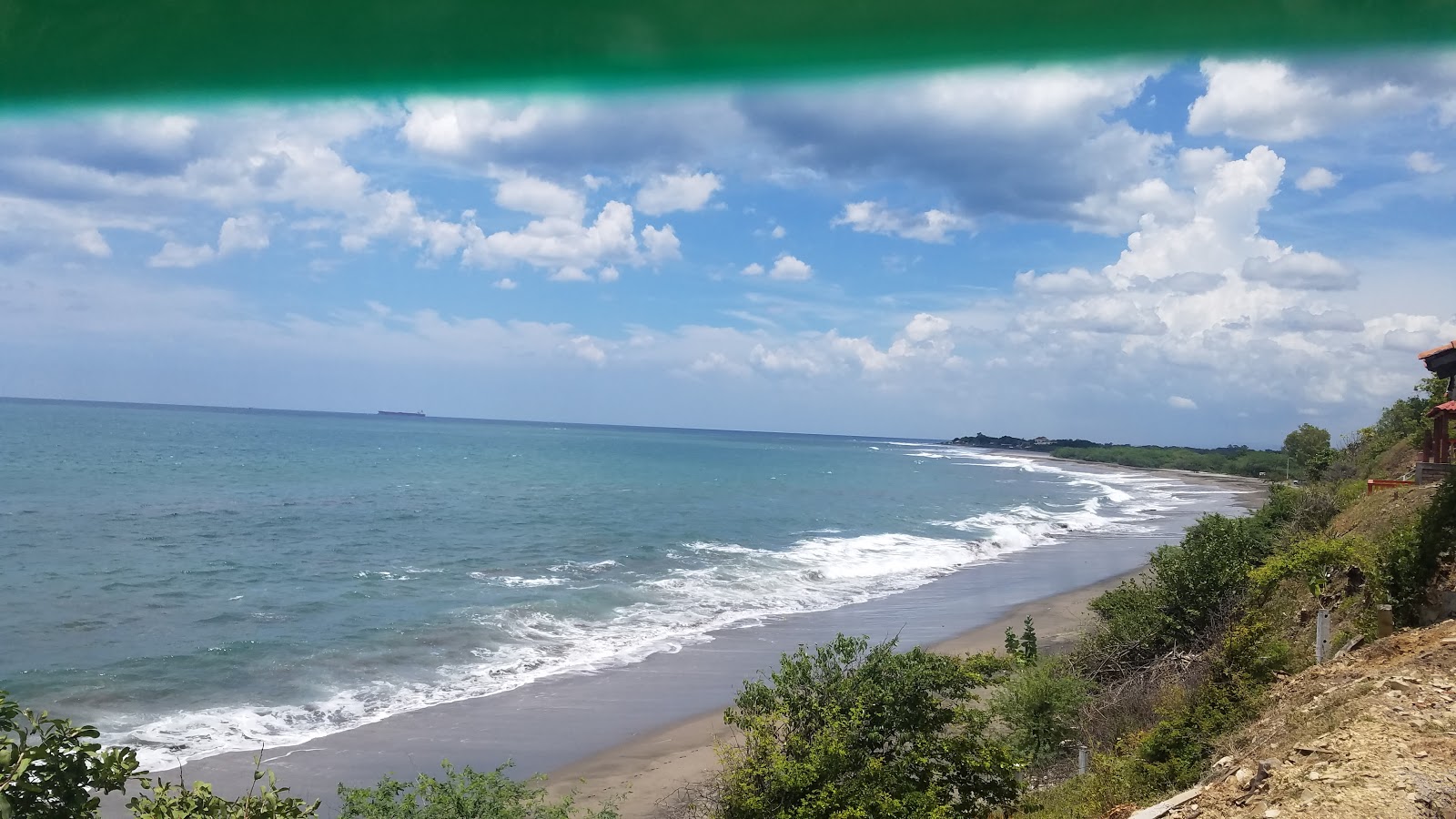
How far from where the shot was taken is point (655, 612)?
2484 cm

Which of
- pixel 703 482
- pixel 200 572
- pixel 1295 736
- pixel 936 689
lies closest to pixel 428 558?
pixel 200 572

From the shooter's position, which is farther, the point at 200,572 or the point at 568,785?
the point at 200,572

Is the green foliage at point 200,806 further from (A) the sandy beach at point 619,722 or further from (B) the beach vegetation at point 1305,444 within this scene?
(B) the beach vegetation at point 1305,444

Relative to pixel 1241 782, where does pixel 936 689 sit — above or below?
below

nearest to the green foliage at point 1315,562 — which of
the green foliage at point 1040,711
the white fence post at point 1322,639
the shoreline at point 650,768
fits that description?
the white fence post at point 1322,639

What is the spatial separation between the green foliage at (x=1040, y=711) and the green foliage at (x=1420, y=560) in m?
4.61

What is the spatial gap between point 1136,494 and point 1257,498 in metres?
11.4

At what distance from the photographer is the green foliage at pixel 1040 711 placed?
13.0 meters

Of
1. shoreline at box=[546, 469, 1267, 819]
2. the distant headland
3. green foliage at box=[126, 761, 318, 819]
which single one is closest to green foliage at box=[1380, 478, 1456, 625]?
shoreline at box=[546, 469, 1267, 819]

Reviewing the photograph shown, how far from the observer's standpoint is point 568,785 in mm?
13398

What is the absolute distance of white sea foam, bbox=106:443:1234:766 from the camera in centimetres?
1544

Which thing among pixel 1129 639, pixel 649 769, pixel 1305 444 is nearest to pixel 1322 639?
pixel 1129 639

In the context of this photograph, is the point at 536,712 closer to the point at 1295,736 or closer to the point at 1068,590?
the point at 1295,736

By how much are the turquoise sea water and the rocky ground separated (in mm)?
13922
